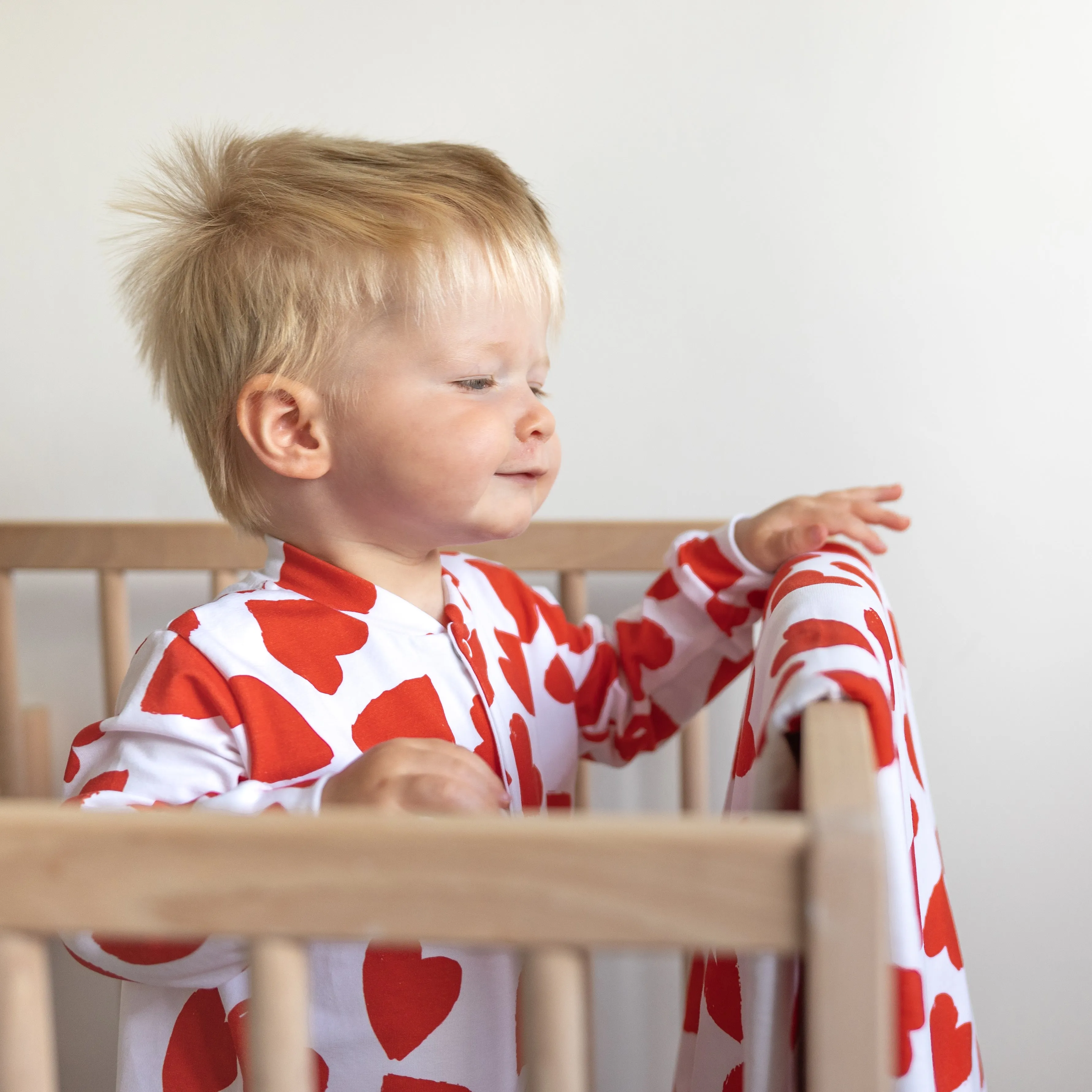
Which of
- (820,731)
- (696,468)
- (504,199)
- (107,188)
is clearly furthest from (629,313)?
(820,731)

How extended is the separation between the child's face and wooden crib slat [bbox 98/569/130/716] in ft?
1.14

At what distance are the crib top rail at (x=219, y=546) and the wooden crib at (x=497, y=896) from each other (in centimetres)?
48

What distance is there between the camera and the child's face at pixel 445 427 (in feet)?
1.90

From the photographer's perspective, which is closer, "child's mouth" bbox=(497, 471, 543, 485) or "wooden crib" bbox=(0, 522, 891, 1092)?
"wooden crib" bbox=(0, 522, 891, 1092)

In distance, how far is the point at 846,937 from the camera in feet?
0.94

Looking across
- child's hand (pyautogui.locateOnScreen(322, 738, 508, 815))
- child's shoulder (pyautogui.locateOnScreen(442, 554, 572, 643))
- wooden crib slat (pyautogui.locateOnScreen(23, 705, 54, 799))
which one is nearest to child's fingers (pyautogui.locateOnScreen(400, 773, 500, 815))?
child's hand (pyautogui.locateOnScreen(322, 738, 508, 815))

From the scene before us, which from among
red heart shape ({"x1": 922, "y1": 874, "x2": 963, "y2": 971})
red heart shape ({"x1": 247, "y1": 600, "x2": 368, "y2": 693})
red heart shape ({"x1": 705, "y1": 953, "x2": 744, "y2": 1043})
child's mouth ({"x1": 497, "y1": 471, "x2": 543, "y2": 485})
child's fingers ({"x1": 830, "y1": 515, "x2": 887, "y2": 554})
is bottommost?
red heart shape ({"x1": 705, "y1": 953, "x2": 744, "y2": 1043})

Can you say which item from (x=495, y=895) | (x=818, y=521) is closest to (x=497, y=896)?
(x=495, y=895)

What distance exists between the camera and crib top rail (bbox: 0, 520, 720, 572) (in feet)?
2.70

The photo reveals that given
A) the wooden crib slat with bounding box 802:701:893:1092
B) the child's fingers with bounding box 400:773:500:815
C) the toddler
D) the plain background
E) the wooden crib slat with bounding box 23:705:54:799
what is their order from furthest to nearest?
the wooden crib slat with bounding box 23:705:54:799, the plain background, the toddler, the child's fingers with bounding box 400:773:500:815, the wooden crib slat with bounding box 802:701:893:1092

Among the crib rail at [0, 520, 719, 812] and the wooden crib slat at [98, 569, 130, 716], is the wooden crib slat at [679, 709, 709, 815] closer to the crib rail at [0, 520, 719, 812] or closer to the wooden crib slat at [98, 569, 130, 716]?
the crib rail at [0, 520, 719, 812]

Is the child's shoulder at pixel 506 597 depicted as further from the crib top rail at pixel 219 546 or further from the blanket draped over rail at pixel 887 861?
the blanket draped over rail at pixel 887 861

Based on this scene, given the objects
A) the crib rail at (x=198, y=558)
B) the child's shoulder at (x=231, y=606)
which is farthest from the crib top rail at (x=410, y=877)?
the crib rail at (x=198, y=558)

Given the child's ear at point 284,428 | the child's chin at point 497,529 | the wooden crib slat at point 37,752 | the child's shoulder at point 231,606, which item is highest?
the child's ear at point 284,428
